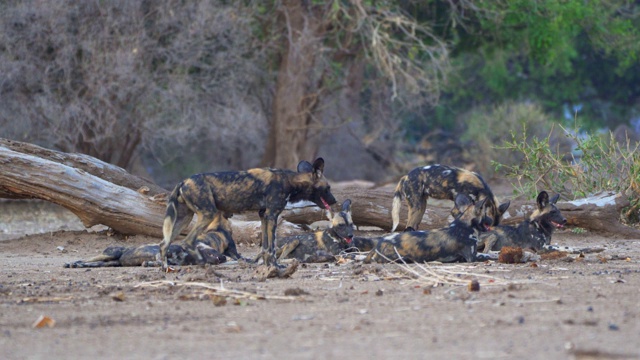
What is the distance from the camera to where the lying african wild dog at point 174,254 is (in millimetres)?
9555

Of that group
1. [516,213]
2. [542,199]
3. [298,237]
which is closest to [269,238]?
[298,237]

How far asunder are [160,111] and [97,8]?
2367 mm

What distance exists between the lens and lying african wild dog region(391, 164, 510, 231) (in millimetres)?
10945

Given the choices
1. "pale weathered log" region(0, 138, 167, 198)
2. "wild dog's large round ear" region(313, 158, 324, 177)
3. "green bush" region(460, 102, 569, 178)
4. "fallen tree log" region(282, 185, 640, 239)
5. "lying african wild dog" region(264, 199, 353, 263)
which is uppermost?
"green bush" region(460, 102, 569, 178)

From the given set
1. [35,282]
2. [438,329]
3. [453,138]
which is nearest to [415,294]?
[438,329]

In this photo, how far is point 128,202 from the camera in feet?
40.4

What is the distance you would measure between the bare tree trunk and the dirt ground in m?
12.5

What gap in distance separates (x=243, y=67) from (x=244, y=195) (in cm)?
1216

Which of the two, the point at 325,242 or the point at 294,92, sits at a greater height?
the point at 294,92

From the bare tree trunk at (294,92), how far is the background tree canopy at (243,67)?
0.12 feet

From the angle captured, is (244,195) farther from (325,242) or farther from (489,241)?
(489,241)

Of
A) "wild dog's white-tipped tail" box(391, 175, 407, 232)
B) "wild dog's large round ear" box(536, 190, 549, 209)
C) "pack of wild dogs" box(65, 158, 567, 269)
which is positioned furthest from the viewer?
"wild dog's white-tipped tail" box(391, 175, 407, 232)

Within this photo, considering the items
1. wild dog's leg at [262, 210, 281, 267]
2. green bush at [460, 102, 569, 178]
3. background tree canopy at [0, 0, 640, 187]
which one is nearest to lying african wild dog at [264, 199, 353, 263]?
wild dog's leg at [262, 210, 281, 267]

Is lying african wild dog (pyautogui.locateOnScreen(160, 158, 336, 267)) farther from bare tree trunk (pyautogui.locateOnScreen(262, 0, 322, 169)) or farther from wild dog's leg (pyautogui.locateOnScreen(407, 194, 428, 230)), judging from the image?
bare tree trunk (pyautogui.locateOnScreen(262, 0, 322, 169))
